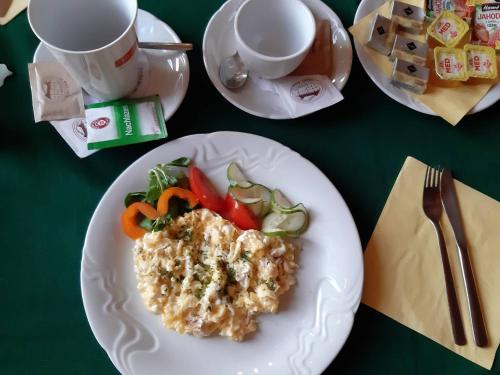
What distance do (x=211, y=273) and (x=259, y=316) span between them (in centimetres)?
14

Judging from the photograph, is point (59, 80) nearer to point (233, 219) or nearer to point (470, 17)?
point (233, 219)

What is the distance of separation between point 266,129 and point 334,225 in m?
0.30

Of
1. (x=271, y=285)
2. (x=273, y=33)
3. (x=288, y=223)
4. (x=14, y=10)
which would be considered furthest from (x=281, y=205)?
(x=14, y=10)

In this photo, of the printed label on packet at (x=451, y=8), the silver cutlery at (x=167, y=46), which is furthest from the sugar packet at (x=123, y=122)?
the printed label on packet at (x=451, y=8)

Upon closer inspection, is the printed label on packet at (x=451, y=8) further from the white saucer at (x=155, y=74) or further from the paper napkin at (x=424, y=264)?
the white saucer at (x=155, y=74)

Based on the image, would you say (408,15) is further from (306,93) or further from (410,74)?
(306,93)

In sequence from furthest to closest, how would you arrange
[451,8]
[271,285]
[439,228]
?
[451,8]
[439,228]
[271,285]

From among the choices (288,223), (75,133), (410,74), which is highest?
(410,74)

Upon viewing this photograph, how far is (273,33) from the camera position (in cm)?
118

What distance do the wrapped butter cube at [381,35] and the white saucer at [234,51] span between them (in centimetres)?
6

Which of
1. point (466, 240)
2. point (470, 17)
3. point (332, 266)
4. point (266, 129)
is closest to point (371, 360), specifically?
point (332, 266)

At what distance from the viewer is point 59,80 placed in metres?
1.08

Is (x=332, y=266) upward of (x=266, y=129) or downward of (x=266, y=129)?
downward

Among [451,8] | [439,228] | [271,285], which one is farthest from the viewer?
[451,8]
